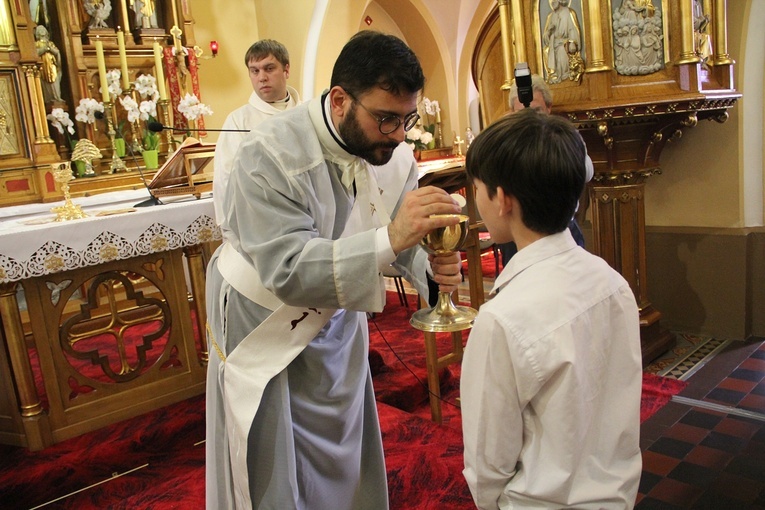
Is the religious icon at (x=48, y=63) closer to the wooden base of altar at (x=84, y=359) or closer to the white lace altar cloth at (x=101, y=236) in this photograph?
the white lace altar cloth at (x=101, y=236)

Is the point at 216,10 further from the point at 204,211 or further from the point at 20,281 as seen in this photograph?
the point at 20,281

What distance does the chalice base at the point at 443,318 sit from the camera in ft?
5.07

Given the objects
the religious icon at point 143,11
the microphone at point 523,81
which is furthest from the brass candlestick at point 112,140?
the microphone at point 523,81

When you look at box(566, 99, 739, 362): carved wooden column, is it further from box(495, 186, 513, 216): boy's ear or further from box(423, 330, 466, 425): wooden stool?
box(495, 186, 513, 216): boy's ear

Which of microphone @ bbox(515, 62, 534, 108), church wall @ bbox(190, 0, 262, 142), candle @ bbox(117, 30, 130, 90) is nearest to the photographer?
microphone @ bbox(515, 62, 534, 108)

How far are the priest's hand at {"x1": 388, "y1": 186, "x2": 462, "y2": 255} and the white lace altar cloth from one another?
225cm

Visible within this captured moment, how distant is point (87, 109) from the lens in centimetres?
570

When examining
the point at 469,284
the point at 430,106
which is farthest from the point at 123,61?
the point at 430,106

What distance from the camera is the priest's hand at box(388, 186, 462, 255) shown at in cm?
142

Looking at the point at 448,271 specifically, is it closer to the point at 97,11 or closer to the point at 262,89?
the point at 262,89

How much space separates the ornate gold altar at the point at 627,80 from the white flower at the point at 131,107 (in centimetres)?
326

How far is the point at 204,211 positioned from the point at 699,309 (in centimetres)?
338

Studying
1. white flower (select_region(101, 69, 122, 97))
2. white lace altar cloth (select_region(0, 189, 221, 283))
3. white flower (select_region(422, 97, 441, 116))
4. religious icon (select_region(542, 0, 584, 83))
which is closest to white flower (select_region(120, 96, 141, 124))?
white flower (select_region(101, 69, 122, 97))

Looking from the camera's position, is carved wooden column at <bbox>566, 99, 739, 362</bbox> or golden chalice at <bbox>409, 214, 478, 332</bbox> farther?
carved wooden column at <bbox>566, 99, 739, 362</bbox>
